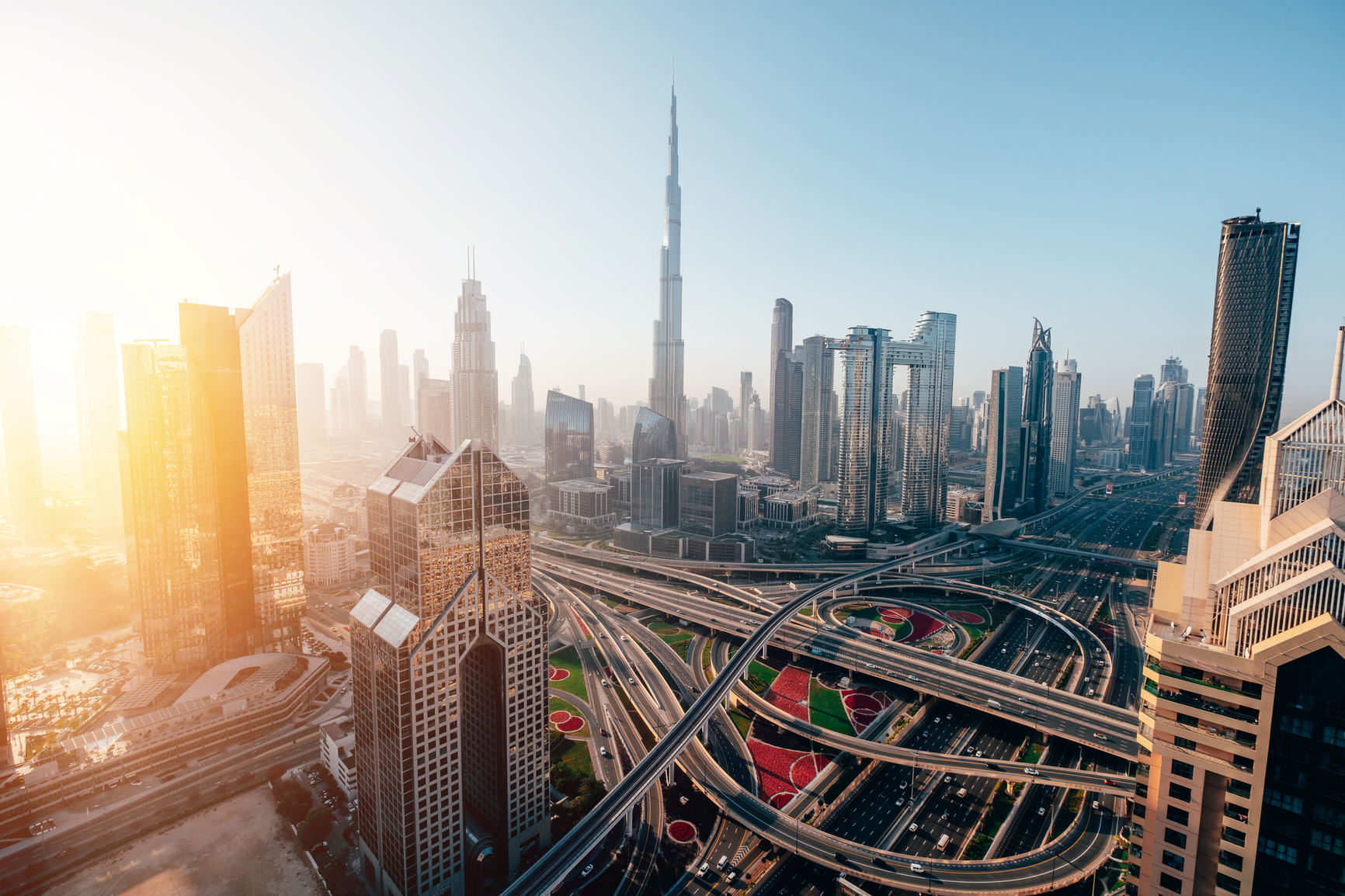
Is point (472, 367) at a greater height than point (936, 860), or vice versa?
point (472, 367)

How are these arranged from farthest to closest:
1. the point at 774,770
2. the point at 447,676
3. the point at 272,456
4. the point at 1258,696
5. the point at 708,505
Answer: the point at 708,505
the point at 272,456
the point at 774,770
the point at 447,676
the point at 1258,696

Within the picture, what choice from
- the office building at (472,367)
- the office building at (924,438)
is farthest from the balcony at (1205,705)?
the office building at (472,367)

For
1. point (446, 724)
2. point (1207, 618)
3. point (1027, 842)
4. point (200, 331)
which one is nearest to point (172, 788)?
point (446, 724)

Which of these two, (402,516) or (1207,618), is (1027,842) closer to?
(1207,618)

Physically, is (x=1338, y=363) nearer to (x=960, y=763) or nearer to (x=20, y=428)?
(x=960, y=763)

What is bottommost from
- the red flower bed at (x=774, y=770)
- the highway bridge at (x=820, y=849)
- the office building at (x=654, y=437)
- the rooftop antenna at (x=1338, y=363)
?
the red flower bed at (x=774, y=770)

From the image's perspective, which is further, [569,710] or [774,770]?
[569,710]

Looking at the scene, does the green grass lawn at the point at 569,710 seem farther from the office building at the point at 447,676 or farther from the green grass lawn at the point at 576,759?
the office building at the point at 447,676

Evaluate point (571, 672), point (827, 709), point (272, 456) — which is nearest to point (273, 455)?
point (272, 456)
